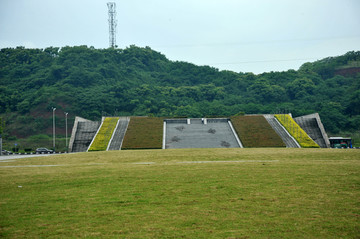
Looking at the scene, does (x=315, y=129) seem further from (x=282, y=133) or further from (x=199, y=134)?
(x=199, y=134)

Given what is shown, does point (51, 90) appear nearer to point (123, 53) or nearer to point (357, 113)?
point (123, 53)

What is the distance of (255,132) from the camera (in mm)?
48219

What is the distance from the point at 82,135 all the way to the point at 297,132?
103 feet

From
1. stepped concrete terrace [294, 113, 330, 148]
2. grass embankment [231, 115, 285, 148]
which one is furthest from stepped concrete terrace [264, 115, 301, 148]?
stepped concrete terrace [294, 113, 330, 148]

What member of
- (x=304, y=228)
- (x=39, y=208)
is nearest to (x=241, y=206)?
(x=304, y=228)

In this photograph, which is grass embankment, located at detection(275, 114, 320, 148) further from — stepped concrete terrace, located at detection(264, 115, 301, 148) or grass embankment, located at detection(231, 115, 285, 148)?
grass embankment, located at detection(231, 115, 285, 148)

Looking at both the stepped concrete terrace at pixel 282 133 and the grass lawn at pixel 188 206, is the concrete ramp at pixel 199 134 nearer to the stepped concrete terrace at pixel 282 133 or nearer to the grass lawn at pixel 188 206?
the stepped concrete terrace at pixel 282 133

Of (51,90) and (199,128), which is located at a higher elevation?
(51,90)

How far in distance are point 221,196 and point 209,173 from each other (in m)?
5.10

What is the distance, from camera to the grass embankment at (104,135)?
44719 mm

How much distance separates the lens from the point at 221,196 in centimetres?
1041

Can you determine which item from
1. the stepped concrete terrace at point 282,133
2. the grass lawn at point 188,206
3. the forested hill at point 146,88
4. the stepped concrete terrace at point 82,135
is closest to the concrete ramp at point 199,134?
the stepped concrete terrace at point 282,133

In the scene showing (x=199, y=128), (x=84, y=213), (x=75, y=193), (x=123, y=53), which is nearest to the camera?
(x=84, y=213)

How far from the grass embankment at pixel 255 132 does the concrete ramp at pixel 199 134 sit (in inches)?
42.3
